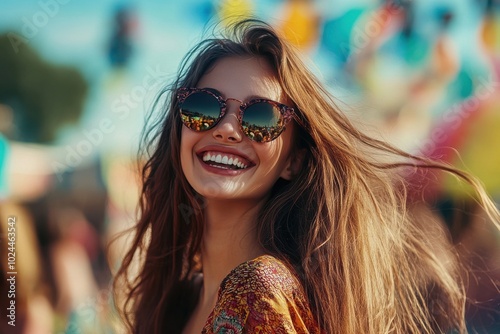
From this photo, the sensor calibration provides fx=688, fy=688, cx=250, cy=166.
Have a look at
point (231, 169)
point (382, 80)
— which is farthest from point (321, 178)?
point (382, 80)

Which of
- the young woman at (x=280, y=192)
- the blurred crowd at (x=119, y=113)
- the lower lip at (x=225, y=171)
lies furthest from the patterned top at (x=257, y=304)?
the blurred crowd at (x=119, y=113)

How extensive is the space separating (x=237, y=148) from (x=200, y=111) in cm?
15

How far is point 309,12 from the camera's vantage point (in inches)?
171

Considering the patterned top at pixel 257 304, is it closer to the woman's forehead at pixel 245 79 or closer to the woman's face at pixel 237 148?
the woman's face at pixel 237 148

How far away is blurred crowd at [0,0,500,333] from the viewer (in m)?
3.79

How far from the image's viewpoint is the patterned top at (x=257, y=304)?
58.6 inches

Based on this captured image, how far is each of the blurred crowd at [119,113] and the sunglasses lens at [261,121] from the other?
1.80 metres

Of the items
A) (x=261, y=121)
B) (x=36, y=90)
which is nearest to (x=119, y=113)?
(x=36, y=90)

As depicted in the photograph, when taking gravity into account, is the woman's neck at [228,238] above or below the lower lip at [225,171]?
below

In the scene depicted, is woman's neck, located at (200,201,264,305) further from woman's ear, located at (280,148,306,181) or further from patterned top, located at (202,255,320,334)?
patterned top, located at (202,255,320,334)

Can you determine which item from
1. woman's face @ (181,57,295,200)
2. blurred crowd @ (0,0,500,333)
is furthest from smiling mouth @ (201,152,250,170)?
blurred crowd @ (0,0,500,333)

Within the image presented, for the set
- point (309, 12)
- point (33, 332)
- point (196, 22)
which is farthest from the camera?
point (309, 12)

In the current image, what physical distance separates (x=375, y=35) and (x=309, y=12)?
46 centimetres

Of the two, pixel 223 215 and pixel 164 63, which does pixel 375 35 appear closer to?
pixel 164 63
